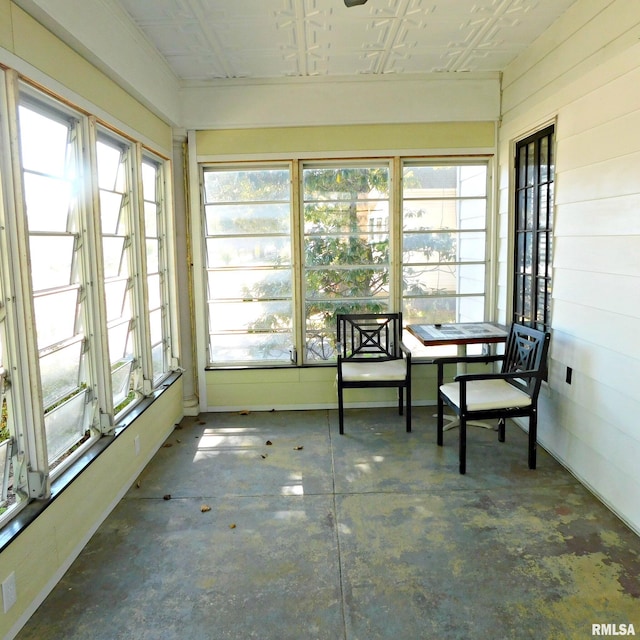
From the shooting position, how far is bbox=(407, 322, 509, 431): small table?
406 centimetres

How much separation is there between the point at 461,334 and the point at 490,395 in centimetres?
66

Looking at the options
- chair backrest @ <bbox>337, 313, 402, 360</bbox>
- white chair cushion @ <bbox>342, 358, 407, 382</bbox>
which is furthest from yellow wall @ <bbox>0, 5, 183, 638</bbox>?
chair backrest @ <bbox>337, 313, 402, 360</bbox>

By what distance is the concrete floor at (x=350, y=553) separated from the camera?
2225mm

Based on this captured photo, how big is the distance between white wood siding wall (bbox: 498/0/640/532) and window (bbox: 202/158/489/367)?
1207 millimetres

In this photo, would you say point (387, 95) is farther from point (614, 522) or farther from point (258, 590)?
point (258, 590)

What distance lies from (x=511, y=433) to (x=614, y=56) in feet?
9.10

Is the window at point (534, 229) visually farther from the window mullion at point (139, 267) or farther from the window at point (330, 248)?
the window mullion at point (139, 267)

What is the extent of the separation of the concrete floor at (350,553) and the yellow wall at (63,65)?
7.93 ft

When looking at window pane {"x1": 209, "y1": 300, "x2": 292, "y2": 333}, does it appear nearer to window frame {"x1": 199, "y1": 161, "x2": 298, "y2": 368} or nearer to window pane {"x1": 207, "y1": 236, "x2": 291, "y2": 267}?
window frame {"x1": 199, "y1": 161, "x2": 298, "y2": 368}

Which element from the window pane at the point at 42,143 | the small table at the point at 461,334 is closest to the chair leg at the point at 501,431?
the small table at the point at 461,334

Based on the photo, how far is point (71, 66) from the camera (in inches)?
109

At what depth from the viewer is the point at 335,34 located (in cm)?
373

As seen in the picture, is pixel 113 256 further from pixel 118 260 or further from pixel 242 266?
pixel 242 266

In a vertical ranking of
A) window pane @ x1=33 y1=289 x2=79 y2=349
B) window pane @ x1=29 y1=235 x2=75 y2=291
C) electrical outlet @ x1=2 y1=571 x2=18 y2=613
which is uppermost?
window pane @ x1=29 y1=235 x2=75 y2=291
